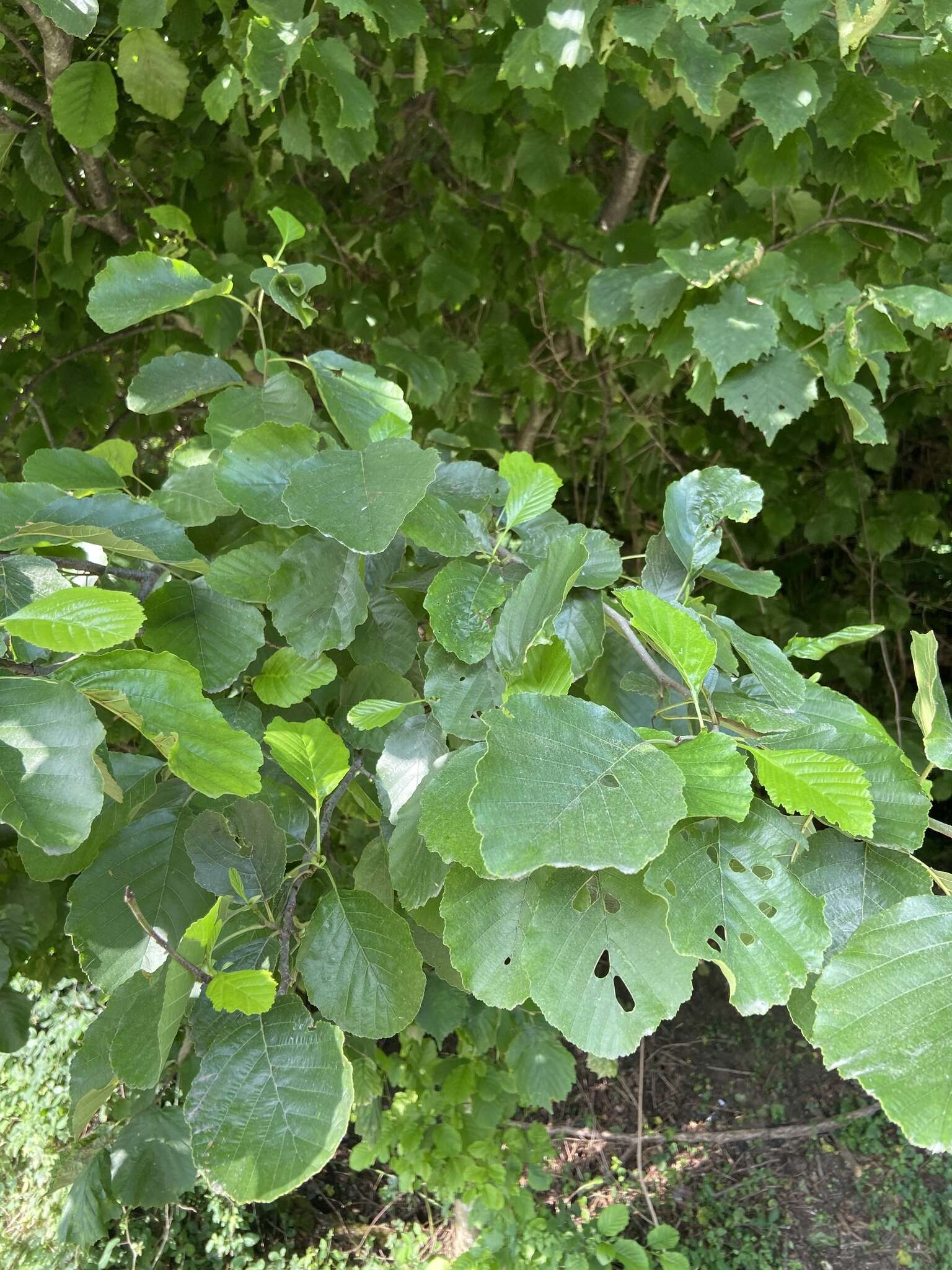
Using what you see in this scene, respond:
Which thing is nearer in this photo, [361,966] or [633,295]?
[361,966]

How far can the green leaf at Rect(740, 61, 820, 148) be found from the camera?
1.33 metres

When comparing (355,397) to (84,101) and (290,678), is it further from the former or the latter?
(84,101)

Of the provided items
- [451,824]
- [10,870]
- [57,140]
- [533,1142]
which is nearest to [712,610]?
[451,824]

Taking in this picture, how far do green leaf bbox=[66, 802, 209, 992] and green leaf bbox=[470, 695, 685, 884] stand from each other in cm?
30

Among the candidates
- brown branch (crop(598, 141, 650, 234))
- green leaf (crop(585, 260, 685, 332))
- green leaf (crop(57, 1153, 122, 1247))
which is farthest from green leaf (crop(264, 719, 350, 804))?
brown branch (crop(598, 141, 650, 234))

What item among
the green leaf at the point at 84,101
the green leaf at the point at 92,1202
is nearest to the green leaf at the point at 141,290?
the green leaf at the point at 84,101

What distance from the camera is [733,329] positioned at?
4.54 ft

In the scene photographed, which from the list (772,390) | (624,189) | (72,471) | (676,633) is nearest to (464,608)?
(676,633)

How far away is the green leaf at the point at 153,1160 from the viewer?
3.57ft

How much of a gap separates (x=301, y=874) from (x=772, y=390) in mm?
1143

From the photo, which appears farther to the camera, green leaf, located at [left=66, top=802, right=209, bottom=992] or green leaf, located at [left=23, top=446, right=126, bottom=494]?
green leaf, located at [left=23, top=446, right=126, bottom=494]

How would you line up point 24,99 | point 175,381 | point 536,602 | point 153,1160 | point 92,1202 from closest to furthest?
point 536,602
point 175,381
point 153,1160
point 92,1202
point 24,99

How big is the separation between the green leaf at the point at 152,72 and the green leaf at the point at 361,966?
1.60m

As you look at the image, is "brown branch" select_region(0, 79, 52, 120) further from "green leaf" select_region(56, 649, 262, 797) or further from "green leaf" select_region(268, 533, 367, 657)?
"green leaf" select_region(56, 649, 262, 797)
